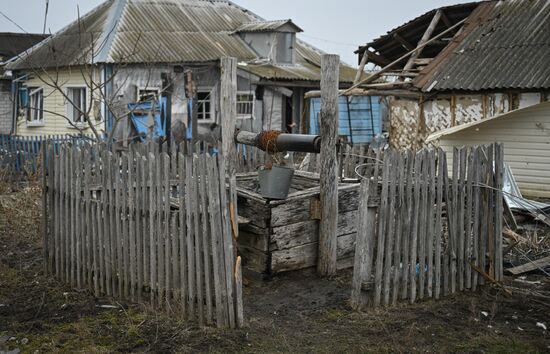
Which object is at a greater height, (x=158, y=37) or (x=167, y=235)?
(x=158, y=37)

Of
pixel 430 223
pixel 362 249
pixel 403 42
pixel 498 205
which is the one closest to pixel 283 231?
pixel 362 249

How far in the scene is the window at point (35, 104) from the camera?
2175cm

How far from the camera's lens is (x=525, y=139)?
43.4 ft

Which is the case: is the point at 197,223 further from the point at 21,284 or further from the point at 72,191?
the point at 21,284

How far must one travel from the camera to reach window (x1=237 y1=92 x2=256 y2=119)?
71.7 feet

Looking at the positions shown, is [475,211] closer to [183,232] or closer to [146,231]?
[183,232]

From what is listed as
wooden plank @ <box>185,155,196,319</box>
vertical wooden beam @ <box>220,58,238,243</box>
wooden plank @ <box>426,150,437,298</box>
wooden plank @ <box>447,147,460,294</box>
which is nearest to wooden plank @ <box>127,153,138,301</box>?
wooden plank @ <box>185,155,196,319</box>

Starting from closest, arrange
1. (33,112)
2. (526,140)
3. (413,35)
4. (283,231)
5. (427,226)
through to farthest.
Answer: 1. (427,226)
2. (283,231)
3. (526,140)
4. (413,35)
5. (33,112)

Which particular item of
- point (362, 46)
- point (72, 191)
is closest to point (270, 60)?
point (362, 46)

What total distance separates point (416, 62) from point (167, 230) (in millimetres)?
10687

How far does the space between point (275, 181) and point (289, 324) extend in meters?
1.64

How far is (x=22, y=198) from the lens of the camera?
10.8 m

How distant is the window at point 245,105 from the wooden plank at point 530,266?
15432 millimetres

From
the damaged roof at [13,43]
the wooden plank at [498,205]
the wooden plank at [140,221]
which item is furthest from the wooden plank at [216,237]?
the damaged roof at [13,43]
